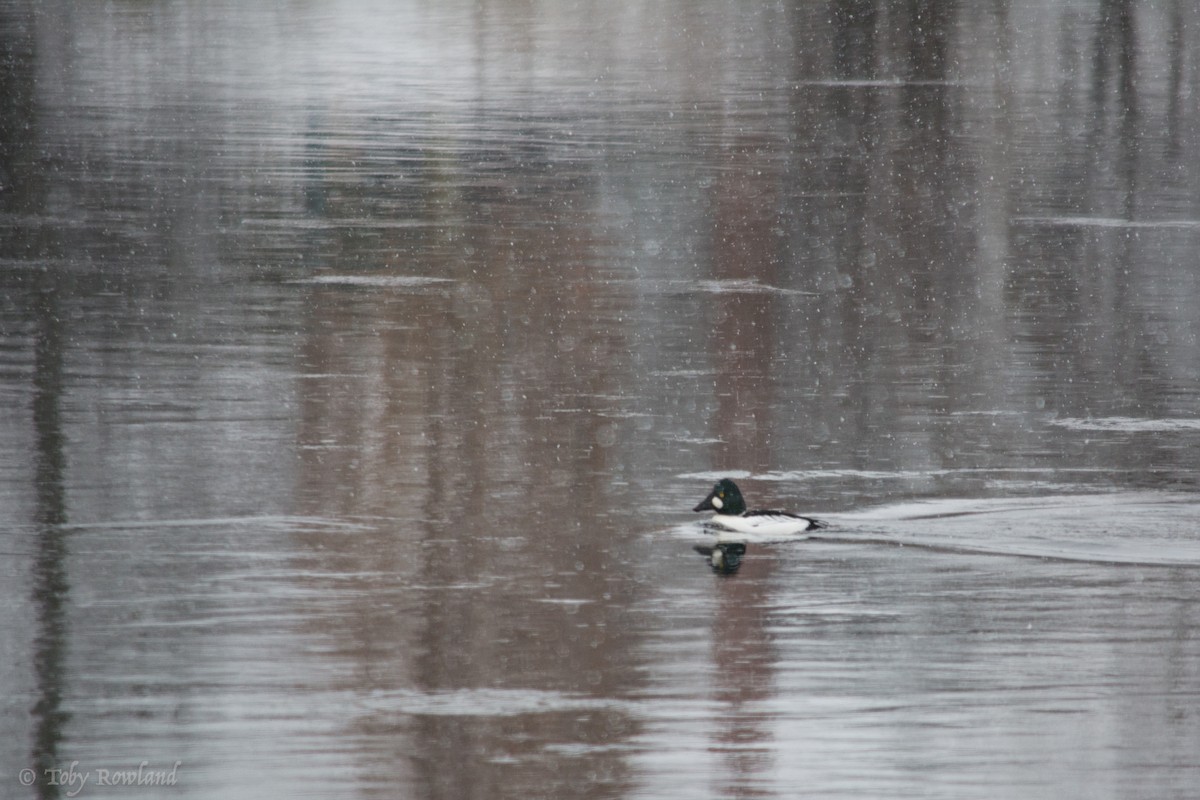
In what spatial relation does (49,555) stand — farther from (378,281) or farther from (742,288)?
(742,288)

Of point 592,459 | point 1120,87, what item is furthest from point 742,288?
point 1120,87

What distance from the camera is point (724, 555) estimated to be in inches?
460

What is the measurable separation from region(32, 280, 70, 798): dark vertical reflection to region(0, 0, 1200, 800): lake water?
0.12ft

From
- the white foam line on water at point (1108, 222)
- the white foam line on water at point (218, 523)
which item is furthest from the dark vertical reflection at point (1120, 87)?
the white foam line on water at point (218, 523)

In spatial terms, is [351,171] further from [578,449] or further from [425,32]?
[425,32]

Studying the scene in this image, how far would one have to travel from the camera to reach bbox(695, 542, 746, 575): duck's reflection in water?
1149cm

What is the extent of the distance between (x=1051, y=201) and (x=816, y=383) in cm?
992

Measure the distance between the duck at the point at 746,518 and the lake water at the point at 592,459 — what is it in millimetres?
146

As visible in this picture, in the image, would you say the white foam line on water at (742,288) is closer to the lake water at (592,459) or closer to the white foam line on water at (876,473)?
the lake water at (592,459)

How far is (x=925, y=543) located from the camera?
11.9m

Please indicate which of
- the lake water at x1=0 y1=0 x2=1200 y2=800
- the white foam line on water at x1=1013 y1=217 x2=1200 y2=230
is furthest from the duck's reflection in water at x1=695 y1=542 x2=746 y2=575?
the white foam line on water at x1=1013 y1=217 x2=1200 y2=230

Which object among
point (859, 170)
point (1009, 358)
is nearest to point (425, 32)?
point (859, 170)

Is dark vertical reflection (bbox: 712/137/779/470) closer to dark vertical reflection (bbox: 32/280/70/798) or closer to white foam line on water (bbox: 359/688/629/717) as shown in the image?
dark vertical reflection (bbox: 32/280/70/798)

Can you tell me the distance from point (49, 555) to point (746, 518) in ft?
12.1
